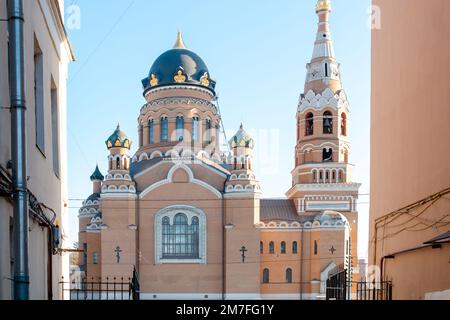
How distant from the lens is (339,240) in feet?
108

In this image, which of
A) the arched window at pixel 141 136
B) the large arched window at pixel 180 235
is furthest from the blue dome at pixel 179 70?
the large arched window at pixel 180 235

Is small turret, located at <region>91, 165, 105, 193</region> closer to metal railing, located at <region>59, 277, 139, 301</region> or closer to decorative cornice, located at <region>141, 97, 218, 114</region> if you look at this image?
decorative cornice, located at <region>141, 97, 218, 114</region>

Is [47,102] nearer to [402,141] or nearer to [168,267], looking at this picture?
[402,141]

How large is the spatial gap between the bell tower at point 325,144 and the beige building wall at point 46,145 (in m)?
28.1

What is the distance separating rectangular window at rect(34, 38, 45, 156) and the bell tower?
2970 centimetres

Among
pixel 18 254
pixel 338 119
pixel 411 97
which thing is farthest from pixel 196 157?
pixel 18 254

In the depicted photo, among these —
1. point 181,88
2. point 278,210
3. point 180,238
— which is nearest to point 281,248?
point 278,210

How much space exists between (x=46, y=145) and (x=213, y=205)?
26.4m

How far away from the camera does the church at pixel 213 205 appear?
104 ft

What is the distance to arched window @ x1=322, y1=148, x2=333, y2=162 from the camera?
35562 millimetres

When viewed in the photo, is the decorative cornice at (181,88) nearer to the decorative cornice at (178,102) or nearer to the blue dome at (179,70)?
the blue dome at (179,70)

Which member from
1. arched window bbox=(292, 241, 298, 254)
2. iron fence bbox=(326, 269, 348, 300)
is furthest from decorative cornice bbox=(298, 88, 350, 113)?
iron fence bbox=(326, 269, 348, 300)

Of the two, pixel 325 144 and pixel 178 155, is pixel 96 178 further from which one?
pixel 325 144
